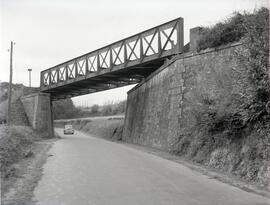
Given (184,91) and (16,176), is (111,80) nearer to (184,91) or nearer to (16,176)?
(184,91)

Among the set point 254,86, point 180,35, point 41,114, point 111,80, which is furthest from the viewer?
point 41,114

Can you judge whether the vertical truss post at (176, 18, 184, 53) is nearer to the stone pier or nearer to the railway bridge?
the railway bridge

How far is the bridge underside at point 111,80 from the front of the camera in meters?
30.7

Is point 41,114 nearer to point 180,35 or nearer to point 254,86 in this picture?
point 180,35

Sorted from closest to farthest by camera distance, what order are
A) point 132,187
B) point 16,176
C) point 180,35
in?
point 132,187 → point 16,176 → point 180,35

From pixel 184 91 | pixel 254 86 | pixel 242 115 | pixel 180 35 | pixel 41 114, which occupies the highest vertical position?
pixel 180 35

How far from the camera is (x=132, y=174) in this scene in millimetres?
12375

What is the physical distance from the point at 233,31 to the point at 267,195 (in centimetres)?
1088

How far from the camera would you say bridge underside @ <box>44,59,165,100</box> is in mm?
30689

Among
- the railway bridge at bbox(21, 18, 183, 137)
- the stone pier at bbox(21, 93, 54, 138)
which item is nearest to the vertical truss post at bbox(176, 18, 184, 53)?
the railway bridge at bbox(21, 18, 183, 137)

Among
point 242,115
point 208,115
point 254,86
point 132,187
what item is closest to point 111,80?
point 208,115

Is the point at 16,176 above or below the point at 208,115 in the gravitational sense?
below

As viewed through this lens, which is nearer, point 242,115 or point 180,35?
point 242,115

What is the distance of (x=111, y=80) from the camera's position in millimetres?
37500
